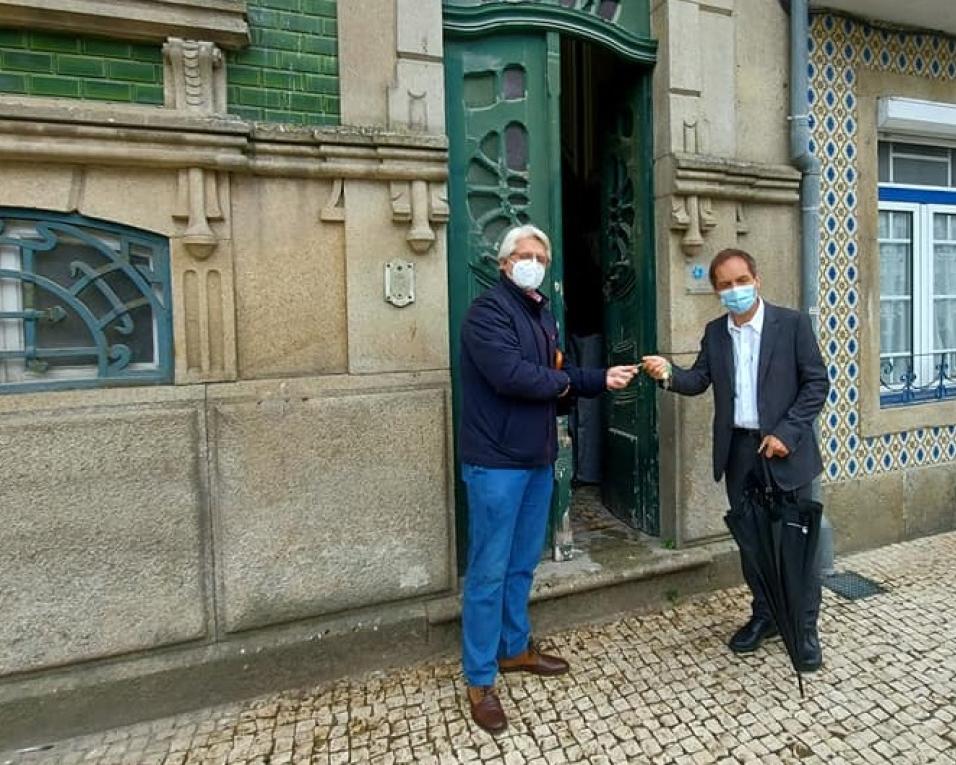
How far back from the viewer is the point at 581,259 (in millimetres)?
5000

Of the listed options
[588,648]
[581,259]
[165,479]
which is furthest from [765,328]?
[165,479]

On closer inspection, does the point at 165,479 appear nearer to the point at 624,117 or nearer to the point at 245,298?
the point at 245,298

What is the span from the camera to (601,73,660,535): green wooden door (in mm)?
3783

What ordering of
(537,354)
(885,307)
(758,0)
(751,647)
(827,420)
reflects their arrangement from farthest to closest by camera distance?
(885,307) → (827,420) → (758,0) → (751,647) → (537,354)

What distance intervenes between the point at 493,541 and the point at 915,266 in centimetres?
416

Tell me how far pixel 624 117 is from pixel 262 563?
3.39 m

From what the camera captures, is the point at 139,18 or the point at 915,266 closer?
the point at 139,18

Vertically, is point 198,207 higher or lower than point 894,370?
higher

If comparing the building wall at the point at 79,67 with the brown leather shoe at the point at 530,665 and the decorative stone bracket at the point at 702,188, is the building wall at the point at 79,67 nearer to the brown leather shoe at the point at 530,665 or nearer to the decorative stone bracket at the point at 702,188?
the decorative stone bracket at the point at 702,188

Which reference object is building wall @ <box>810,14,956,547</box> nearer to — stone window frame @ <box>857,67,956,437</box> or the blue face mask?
stone window frame @ <box>857,67,956,437</box>

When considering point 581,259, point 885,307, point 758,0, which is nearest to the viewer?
point 758,0

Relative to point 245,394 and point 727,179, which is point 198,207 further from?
point 727,179

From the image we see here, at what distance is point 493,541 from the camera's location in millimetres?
2514

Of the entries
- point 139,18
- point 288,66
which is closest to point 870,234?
point 288,66
